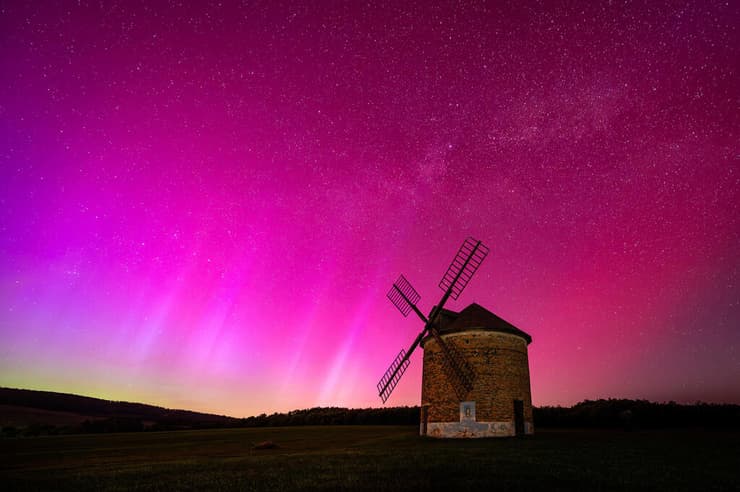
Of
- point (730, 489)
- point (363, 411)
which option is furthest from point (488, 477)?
point (363, 411)

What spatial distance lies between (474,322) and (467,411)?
5.19 metres

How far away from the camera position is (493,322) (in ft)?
89.5

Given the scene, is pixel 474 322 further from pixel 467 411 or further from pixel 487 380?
pixel 467 411

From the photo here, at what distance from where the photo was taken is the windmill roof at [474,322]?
26.6m

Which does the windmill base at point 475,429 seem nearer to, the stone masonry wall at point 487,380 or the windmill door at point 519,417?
the stone masonry wall at point 487,380

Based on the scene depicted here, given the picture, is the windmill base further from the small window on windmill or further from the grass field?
the grass field

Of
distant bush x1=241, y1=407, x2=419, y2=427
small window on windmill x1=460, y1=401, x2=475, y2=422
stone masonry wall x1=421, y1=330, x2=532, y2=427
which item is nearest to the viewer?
small window on windmill x1=460, y1=401, x2=475, y2=422

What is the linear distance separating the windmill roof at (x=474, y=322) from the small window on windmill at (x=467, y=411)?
4234 millimetres

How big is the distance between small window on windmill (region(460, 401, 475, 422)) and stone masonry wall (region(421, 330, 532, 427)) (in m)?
0.19

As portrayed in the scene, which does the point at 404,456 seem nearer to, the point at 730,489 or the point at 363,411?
the point at 730,489

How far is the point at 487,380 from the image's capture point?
25.5m

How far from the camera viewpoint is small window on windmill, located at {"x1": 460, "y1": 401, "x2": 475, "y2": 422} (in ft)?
82.4

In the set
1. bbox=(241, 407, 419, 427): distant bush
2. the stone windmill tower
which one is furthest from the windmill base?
bbox=(241, 407, 419, 427): distant bush

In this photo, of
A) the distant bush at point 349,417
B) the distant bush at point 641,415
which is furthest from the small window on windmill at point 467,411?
the distant bush at point 349,417
